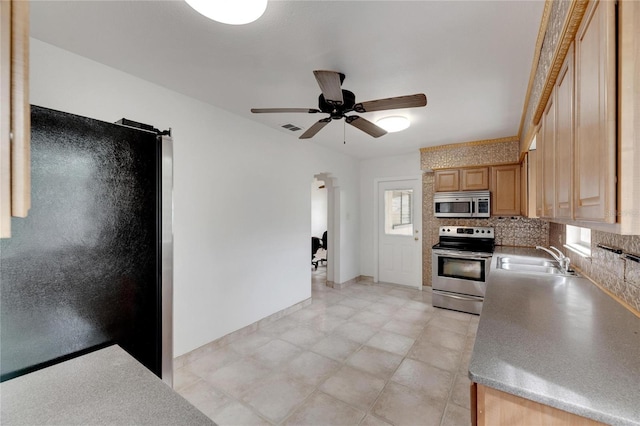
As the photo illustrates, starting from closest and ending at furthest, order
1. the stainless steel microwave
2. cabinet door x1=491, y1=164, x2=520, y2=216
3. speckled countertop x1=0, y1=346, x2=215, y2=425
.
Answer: speckled countertop x1=0, y1=346, x2=215, y2=425 < cabinet door x1=491, y1=164, x2=520, y2=216 < the stainless steel microwave

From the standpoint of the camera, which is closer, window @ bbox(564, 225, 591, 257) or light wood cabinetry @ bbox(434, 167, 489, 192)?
window @ bbox(564, 225, 591, 257)

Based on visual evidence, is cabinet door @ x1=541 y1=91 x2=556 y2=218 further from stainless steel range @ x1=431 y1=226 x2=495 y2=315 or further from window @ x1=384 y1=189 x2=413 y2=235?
window @ x1=384 y1=189 x2=413 y2=235

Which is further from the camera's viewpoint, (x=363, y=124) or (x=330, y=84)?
(x=363, y=124)

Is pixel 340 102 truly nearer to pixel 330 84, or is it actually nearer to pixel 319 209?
pixel 330 84

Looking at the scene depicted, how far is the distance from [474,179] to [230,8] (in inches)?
164

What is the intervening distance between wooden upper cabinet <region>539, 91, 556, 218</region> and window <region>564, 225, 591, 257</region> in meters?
0.91

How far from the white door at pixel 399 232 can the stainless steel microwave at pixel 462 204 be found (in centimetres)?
51

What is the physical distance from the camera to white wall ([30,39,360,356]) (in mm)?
2057

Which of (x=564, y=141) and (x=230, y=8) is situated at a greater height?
(x=230, y=8)

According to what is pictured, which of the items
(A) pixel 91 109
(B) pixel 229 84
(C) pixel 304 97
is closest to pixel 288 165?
(C) pixel 304 97

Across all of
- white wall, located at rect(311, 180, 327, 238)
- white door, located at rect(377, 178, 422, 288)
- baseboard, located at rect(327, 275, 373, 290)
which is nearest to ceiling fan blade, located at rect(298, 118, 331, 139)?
white door, located at rect(377, 178, 422, 288)

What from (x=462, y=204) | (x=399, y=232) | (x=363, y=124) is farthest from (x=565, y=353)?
(x=399, y=232)

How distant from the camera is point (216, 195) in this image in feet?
9.55

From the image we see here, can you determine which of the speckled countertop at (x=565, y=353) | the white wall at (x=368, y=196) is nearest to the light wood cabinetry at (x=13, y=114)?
the speckled countertop at (x=565, y=353)
